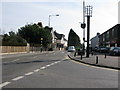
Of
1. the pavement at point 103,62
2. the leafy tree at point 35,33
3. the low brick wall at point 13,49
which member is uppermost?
the leafy tree at point 35,33

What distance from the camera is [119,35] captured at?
78.3 meters

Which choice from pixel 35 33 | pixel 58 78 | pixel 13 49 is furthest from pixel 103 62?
pixel 35 33

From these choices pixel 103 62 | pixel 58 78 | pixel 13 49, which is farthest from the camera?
pixel 13 49

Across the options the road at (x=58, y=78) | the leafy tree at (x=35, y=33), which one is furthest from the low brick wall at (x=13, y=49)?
the road at (x=58, y=78)

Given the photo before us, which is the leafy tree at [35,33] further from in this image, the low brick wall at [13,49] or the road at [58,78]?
the road at [58,78]

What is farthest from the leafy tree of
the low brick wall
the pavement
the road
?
the road

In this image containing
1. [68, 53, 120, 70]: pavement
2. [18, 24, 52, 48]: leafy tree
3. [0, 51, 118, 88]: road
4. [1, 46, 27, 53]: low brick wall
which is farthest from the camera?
[18, 24, 52, 48]: leafy tree

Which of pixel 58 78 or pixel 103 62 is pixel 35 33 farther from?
pixel 58 78

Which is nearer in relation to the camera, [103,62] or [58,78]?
[58,78]

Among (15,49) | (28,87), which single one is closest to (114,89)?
(28,87)

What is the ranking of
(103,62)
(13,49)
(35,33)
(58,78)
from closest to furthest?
1. (58,78)
2. (103,62)
3. (13,49)
4. (35,33)

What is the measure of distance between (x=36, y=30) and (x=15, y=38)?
485 inches

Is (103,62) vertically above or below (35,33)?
below

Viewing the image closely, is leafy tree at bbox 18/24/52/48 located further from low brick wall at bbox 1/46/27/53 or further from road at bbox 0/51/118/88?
road at bbox 0/51/118/88
